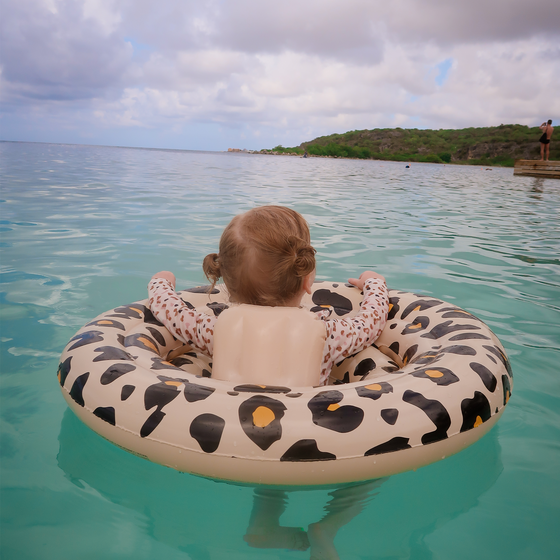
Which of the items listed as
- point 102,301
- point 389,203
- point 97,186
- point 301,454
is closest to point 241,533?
point 301,454

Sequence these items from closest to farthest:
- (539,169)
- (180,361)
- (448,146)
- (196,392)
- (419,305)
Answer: (196,392), (180,361), (419,305), (539,169), (448,146)

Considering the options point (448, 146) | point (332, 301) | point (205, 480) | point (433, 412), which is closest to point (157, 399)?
point (205, 480)

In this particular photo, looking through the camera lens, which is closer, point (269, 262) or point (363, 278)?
point (269, 262)

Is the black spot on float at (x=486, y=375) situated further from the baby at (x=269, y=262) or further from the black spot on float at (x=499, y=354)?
the baby at (x=269, y=262)

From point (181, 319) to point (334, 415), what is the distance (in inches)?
38.5

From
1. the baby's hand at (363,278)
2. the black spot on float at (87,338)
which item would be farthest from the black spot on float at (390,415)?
the baby's hand at (363,278)

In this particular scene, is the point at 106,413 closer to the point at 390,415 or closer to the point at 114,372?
the point at 114,372

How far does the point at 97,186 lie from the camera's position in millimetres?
10859

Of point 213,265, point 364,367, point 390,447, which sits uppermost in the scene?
point 213,265

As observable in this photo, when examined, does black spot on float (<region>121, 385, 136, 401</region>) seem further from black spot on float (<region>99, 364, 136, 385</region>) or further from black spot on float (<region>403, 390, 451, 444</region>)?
black spot on float (<region>403, 390, 451, 444</region>)

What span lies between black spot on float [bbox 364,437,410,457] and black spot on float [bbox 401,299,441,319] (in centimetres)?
110

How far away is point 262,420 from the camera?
55.7 inches

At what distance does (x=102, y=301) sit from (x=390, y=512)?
2.77 m

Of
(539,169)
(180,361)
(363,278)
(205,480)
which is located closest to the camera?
(205,480)
